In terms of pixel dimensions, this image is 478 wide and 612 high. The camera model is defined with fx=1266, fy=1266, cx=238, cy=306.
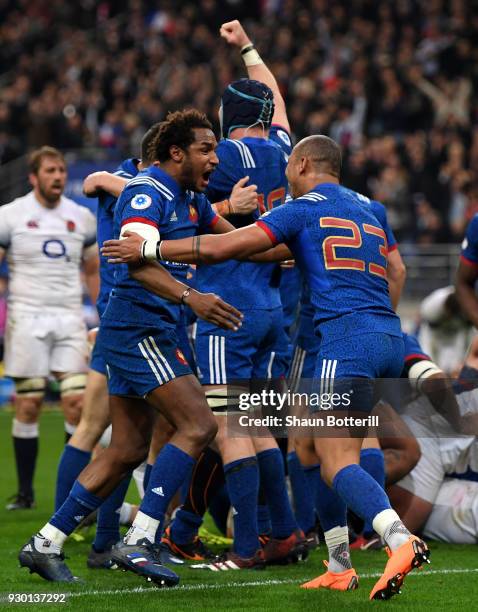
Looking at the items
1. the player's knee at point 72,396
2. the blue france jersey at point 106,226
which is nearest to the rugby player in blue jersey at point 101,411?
the blue france jersey at point 106,226

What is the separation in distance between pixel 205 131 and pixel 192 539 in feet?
7.80

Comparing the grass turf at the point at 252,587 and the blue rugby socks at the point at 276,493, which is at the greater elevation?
the blue rugby socks at the point at 276,493

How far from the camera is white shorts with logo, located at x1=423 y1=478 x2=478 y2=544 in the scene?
25.5ft

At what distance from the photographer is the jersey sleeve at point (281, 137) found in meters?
7.91

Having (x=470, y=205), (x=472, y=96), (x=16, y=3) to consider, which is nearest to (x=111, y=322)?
(x=470, y=205)

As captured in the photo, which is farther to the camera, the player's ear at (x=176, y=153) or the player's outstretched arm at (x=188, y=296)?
the player's ear at (x=176, y=153)

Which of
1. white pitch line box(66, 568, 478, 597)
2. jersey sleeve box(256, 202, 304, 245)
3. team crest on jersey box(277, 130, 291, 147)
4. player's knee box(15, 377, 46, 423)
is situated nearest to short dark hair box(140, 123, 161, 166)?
jersey sleeve box(256, 202, 304, 245)

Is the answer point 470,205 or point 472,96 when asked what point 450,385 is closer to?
point 470,205

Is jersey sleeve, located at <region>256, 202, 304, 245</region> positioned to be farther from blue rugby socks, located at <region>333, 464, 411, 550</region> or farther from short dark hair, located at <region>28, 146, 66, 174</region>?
short dark hair, located at <region>28, 146, 66, 174</region>

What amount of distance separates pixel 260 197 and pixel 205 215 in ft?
3.07

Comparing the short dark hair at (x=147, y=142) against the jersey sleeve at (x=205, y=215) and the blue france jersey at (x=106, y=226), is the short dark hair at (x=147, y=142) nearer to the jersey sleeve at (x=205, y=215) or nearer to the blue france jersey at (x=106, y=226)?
the blue france jersey at (x=106, y=226)

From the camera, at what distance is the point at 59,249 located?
974 centimetres

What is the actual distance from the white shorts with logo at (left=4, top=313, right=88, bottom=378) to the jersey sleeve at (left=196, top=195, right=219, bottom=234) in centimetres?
334

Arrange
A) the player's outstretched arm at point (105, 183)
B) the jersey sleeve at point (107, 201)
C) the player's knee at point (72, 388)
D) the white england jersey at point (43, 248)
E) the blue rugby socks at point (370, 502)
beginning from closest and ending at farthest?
the blue rugby socks at point (370, 502)
the player's outstretched arm at point (105, 183)
the jersey sleeve at point (107, 201)
the player's knee at point (72, 388)
the white england jersey at point (43, 248)
